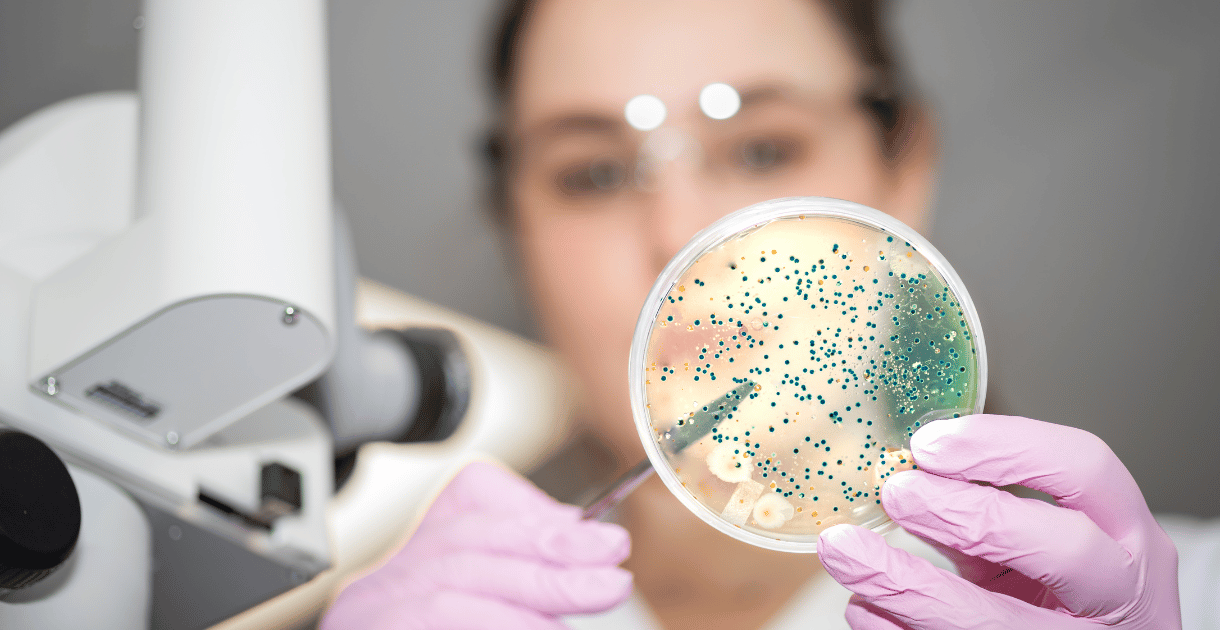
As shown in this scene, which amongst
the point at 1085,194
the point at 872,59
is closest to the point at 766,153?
the point at 872,59

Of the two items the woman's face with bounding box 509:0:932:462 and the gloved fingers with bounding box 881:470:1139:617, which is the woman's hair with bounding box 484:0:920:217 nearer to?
the woman's face with bounding box 509:0:932:462

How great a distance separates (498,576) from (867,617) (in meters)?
0.46

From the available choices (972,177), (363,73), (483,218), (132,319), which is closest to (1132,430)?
(972,177)

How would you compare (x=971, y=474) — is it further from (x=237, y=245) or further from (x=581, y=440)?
(x=581, y=440)

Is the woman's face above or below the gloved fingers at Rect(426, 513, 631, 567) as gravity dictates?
above

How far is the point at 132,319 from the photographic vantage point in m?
0.56

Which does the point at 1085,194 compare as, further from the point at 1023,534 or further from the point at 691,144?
the point at 1023,534

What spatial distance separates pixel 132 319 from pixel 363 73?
1.40 m

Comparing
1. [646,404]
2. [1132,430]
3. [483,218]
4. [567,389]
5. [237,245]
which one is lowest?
[567,389]

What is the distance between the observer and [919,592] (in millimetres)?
671

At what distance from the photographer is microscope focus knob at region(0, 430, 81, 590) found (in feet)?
1.53

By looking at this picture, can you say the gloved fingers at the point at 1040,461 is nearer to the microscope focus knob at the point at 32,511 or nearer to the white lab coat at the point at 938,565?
the white lab coat at the point at 938,565

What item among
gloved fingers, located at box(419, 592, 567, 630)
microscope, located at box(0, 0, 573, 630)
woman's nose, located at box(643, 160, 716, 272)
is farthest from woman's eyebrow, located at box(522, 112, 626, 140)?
gloved fingers, located at box(419, 592, 567, 630)

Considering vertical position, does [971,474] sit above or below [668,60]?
below
